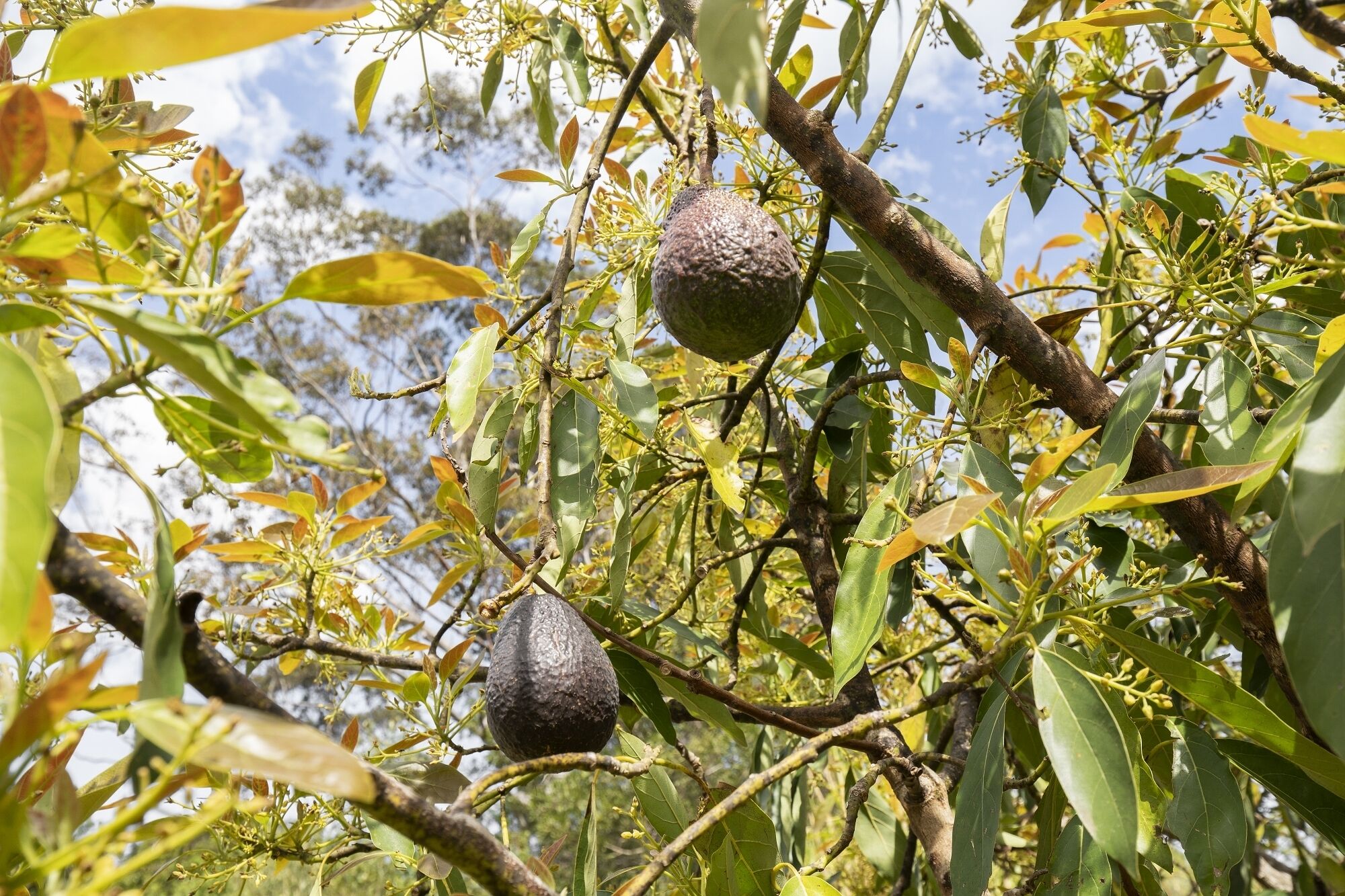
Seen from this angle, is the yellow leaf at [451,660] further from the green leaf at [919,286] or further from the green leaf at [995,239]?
the green leaf at [995,239]

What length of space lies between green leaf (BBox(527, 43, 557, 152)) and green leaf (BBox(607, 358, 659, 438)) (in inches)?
20.3

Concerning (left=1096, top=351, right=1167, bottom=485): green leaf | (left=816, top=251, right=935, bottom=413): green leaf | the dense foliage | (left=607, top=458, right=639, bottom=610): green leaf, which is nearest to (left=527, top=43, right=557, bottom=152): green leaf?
the dense foliage

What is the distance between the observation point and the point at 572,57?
1.10 meters

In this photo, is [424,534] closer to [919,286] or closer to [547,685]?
[547,685]

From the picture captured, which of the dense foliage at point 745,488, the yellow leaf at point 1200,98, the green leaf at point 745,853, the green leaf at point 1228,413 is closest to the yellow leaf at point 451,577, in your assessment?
the dense foliage at point 745,488

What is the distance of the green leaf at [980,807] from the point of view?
644 mm

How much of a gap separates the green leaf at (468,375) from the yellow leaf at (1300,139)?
0.53 metres

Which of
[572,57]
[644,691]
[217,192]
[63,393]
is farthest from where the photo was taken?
[572,57]

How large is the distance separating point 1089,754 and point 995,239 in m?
0.66

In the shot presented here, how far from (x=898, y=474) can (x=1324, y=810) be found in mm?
392

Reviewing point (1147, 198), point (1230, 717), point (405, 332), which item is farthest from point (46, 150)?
point (405, 332)

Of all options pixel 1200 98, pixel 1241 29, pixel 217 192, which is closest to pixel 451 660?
pixel 217 192

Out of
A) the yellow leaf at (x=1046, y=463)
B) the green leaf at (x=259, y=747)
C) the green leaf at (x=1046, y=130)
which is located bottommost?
the green leaf at (x=259, y=747)

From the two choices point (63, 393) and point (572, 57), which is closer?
point (63, 393)
